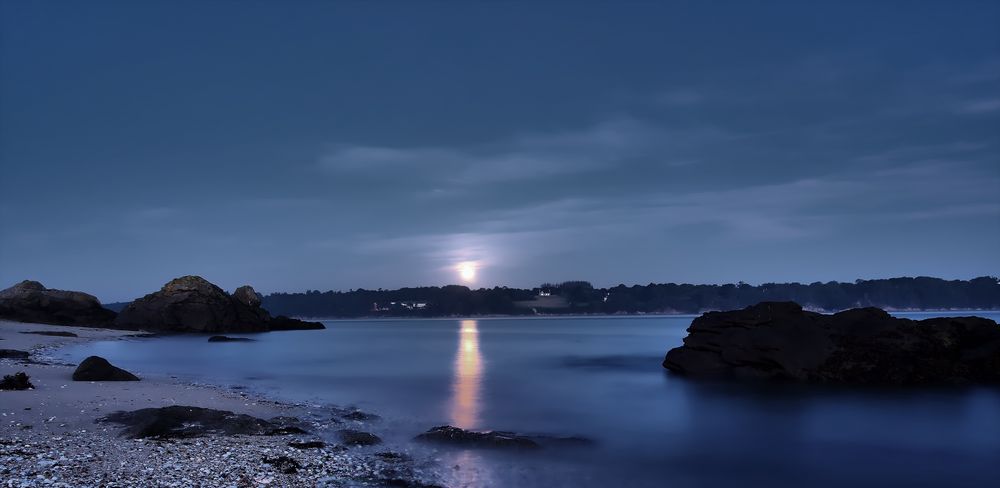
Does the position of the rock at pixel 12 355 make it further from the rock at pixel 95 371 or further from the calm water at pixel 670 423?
the rock at pixel 95 371

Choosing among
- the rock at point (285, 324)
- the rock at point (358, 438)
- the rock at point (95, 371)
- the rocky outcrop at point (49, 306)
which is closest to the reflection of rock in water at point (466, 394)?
the rock at point (358, 438)

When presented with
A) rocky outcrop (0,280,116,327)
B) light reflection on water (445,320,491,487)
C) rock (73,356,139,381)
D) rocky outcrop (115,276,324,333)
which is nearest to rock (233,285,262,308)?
rocky outcrop (115,276,324,333)

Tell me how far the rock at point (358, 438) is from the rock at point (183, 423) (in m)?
1.68

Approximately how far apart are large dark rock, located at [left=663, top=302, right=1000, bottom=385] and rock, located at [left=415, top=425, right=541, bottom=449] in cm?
1787

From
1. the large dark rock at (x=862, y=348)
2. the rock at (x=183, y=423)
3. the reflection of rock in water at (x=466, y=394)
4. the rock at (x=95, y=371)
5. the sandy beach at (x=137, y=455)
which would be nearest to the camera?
the sandy beach at (x=137, y=455)

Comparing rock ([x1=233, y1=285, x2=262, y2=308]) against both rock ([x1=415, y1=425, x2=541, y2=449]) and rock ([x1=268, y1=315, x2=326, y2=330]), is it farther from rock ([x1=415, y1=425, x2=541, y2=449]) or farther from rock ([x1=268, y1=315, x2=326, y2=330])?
rock ([x1=415, y1=425, x2=541, y2=449])

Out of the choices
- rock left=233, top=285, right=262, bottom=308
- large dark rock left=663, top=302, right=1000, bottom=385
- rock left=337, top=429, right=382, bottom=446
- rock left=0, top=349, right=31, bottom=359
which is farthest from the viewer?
rock left=233, top=285, right=262, bottom=308

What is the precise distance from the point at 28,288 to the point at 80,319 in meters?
6.56

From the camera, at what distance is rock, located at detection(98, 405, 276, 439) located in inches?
469

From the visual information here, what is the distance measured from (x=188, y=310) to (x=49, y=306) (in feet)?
52.1

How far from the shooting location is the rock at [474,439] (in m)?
13.9

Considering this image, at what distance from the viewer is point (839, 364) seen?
87.3 ft

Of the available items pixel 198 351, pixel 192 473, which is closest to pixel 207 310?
pixel 198 351

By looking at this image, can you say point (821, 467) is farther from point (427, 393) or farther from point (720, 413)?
point (427, 393)
